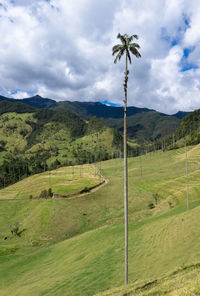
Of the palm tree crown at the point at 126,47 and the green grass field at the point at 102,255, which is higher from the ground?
the palm tree crown at the point at 126,47

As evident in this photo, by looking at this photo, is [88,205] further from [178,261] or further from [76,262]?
[178,261]

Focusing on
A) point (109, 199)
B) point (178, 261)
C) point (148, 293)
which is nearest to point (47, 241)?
point (109, 199)

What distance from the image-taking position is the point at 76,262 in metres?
33.7

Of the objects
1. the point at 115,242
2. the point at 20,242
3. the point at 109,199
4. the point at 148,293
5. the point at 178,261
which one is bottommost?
the point at 20,242

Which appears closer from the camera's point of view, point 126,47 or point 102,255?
point 126,47

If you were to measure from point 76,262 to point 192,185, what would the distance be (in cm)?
5786

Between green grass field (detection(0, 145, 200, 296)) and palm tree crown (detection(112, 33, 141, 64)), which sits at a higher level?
palm tree crown (detection(112, 33, 141, 64))

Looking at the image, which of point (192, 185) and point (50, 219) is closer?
point (50, 219)

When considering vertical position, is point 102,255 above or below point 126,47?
below

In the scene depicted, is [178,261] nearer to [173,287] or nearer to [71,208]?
[173,287]

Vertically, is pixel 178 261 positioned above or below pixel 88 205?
above

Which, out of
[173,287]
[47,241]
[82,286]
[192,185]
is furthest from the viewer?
[192,185]

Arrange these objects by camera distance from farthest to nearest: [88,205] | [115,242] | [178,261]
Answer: [88,205] < [115,242] < [178,261]

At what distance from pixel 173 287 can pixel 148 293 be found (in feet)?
5.55
